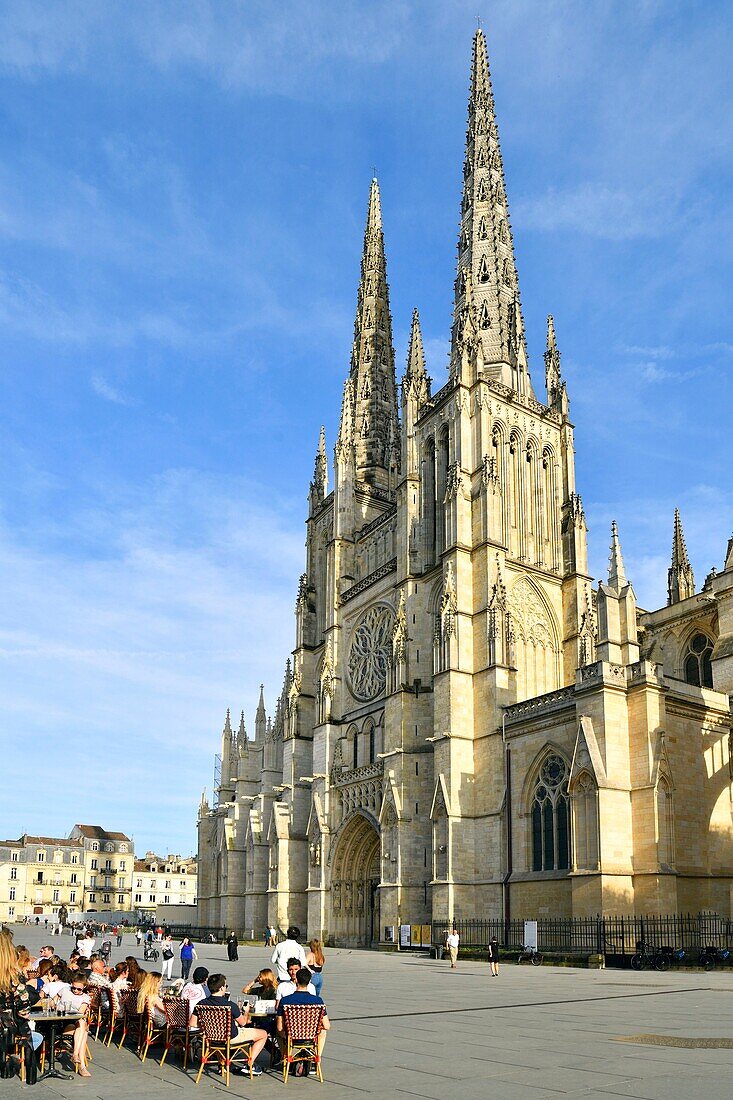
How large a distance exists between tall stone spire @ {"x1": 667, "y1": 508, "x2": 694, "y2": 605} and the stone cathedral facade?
12 cm

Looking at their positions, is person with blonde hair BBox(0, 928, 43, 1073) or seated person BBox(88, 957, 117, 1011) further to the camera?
seated person BBox(88, 957, 117, 1011)

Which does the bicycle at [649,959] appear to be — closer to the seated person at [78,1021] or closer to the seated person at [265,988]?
the seated person at [265,988]

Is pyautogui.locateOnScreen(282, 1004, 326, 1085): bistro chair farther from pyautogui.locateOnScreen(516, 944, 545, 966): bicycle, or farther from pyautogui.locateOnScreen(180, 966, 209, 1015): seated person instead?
pyautogui.locateOnScreen(516, 944, 545, 966): bicycle

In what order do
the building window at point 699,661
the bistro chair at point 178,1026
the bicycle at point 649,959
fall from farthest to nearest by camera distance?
1. the building window at point 699,661
2. the bicycle at point 649,959
3. the bistro chair at point 178,1026

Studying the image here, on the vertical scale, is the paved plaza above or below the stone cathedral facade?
below

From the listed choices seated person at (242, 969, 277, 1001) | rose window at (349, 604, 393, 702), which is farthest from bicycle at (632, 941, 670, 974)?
rose window at (349, 604, 393, 702)

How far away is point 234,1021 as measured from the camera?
394 inches

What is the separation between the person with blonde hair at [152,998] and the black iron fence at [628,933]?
58.7ft

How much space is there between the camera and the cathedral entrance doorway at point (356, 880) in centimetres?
4359

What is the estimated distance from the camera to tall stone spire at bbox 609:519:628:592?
3309cm

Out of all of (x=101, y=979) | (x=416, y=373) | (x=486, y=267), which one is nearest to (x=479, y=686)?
(x=416, y=373)

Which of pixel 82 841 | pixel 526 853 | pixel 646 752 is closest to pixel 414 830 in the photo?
pixel 526 853

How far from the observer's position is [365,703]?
151 feet

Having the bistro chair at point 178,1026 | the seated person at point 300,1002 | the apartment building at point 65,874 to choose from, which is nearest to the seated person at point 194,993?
the bistro chair at point 178,1026
